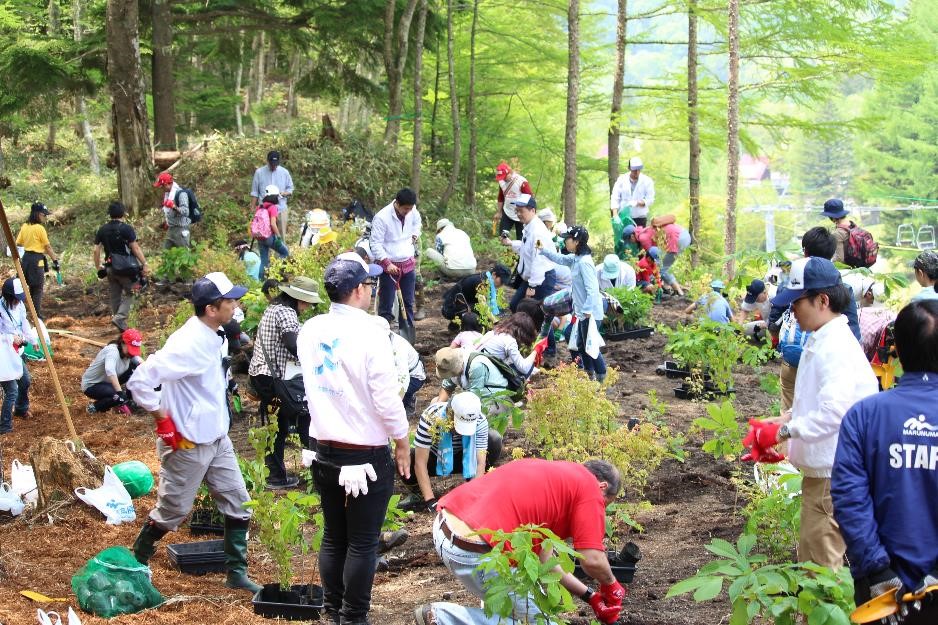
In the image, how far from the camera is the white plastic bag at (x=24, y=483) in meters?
7.41

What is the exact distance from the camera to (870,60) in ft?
53.7

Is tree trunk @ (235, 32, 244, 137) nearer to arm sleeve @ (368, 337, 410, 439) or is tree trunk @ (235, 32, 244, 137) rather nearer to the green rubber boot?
the green rubber boot

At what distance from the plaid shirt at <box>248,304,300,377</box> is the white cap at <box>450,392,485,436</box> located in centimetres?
144

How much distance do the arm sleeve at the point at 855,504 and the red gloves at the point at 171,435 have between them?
3.55 metres

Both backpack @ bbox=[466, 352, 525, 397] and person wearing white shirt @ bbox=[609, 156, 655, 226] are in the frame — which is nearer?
backpack @ bbox=[466, 352, 525, 397]

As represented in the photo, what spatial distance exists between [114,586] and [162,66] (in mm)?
16940

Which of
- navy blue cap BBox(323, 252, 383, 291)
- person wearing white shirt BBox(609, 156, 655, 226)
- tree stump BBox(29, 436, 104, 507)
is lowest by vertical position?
tree stump BBox(29, 436, 104, 507)

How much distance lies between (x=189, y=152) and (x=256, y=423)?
12589 millimetres

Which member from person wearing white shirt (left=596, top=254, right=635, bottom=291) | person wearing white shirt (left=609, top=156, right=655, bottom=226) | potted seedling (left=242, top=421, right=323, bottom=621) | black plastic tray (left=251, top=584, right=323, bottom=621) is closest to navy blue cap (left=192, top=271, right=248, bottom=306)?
potted seedling (left=242, top=421, right=323, bottom=621)

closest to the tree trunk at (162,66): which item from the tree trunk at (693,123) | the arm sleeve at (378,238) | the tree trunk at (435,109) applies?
the tree trunk at (435,109)

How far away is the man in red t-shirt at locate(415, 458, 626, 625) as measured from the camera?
4395 mm

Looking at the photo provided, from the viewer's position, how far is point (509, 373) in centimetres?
791

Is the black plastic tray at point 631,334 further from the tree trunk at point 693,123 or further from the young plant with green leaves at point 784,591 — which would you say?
the young plant with green leaves at point 784,591

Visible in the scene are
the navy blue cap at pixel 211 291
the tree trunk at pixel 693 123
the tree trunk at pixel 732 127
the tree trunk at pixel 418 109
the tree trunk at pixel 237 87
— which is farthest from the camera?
the tree trunk at pixel 237 87
